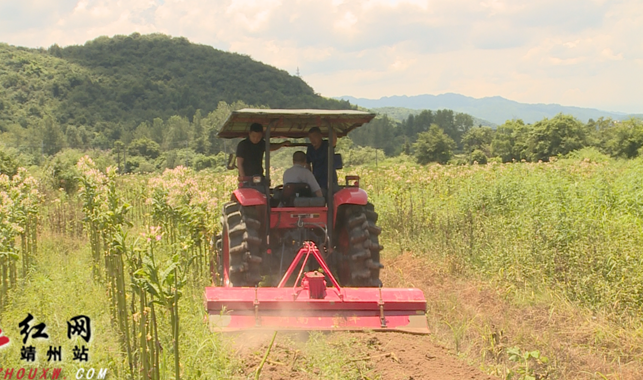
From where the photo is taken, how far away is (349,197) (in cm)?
605

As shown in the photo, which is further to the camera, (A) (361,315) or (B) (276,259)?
(B) (276,259)

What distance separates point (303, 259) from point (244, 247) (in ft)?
2.40

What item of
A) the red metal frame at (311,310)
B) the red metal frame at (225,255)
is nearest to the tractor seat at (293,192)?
the red metal frame at (225,255)

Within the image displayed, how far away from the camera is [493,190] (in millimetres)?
9836

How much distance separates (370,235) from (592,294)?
2564 mm

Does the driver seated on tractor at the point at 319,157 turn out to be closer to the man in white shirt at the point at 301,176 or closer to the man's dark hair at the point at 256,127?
the man in white shirt at the point at 301,176

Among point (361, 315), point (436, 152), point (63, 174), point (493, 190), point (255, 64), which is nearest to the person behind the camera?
point (361, 315)

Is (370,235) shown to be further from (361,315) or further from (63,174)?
(63,174)

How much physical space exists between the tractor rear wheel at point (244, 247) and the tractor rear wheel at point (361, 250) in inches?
39.6

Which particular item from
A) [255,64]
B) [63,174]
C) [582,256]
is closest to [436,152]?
[63,174]

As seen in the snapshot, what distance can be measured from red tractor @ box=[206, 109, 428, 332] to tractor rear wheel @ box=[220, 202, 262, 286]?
1 cm

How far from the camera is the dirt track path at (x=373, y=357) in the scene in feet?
13.2

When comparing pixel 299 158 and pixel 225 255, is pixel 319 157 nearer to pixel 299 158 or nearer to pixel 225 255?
A: pixel 299 158

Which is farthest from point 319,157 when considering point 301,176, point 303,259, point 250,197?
point 303,259
